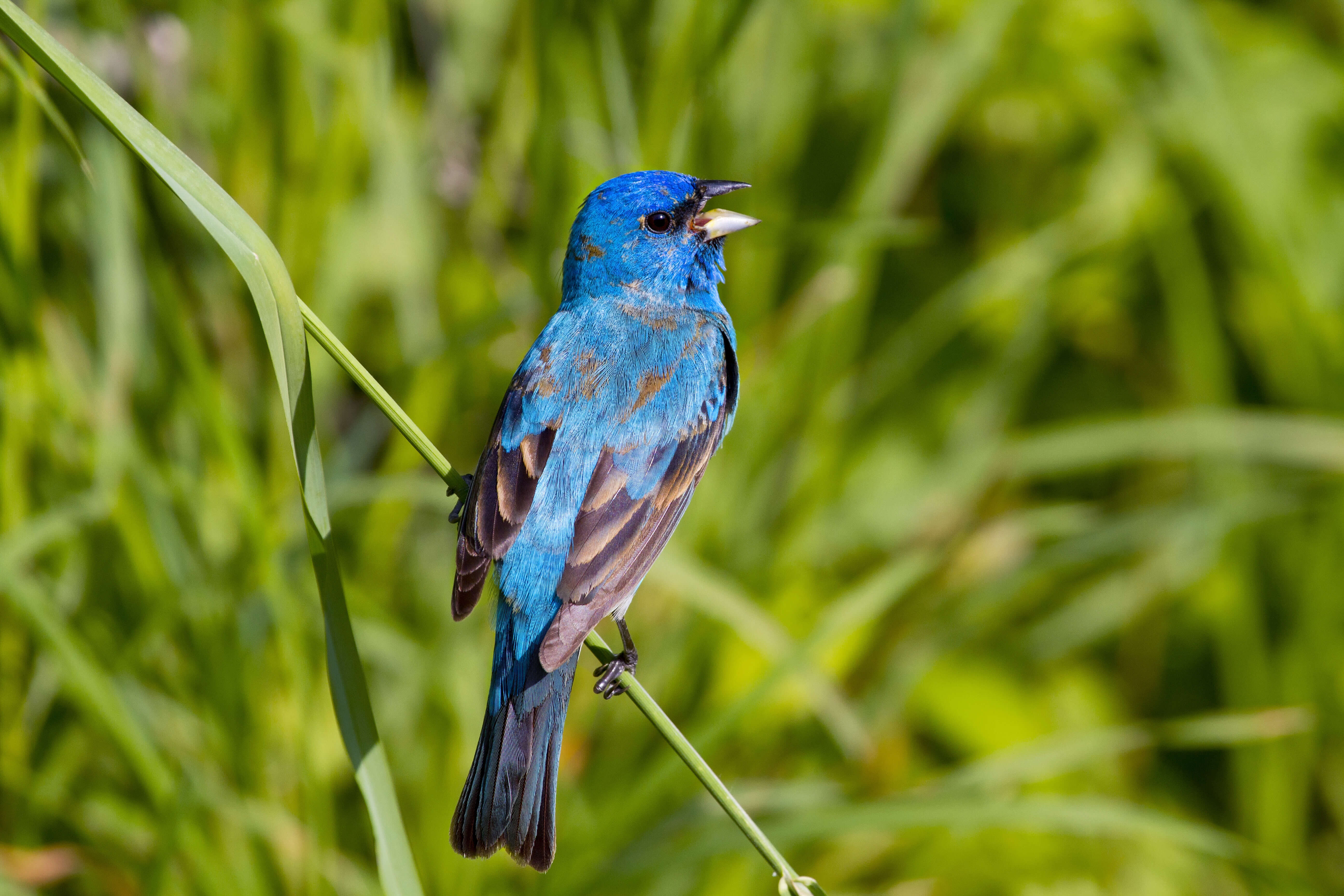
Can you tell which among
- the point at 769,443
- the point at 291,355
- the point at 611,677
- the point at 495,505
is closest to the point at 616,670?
the point at 611,677

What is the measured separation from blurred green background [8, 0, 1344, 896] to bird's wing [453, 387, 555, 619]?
0.60 metres

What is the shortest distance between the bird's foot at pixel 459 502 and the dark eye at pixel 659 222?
586mm

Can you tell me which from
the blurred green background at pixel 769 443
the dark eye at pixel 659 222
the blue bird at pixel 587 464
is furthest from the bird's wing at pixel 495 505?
the blurred green background at pixel 769 443

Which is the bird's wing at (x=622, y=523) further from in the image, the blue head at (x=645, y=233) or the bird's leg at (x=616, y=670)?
the blue head at (x=645, y=233)

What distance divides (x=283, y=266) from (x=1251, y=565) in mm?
3182

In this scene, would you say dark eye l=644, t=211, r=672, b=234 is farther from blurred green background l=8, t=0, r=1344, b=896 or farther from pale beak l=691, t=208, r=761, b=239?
blurred green background l=8, t=0, r=1344, b=896

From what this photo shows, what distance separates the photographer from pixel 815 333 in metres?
3.05

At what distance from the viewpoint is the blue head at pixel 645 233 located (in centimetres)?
215

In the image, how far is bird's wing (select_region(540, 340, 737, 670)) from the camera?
176 cm

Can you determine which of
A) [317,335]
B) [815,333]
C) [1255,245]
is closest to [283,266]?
[317,335]

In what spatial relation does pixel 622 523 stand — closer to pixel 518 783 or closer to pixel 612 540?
pixel 612 540

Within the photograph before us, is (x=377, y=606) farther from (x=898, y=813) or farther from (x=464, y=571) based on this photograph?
(x=898, y=813)

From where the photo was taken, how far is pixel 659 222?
218cm

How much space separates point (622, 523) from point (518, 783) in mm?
457
